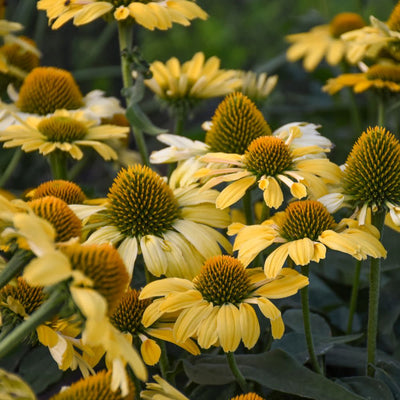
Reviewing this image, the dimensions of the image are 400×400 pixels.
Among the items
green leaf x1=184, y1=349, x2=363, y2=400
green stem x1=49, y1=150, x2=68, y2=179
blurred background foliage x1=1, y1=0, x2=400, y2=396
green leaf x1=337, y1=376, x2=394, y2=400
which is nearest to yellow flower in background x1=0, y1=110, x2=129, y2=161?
green stem x1=49, y1=150, x2=68, y2=179

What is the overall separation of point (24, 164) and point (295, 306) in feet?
3.87

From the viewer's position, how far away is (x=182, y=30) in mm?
3084

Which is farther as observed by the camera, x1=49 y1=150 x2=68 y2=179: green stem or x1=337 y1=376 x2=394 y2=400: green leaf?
x1=49 y1=150 x2=68 y2=179: green stem

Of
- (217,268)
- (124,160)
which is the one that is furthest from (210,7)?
(217,268)

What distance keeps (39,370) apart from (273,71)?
1.60 m

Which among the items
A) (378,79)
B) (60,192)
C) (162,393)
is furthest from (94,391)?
(378,79)

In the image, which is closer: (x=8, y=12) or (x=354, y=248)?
(x=354, y=248)

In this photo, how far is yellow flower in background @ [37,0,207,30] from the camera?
3.10 feet

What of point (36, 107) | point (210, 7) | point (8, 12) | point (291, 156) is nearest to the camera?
point (291, 156)

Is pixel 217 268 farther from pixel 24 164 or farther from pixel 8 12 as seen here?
pixel 8 12

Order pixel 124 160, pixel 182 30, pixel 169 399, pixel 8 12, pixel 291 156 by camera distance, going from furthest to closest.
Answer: pixel 182 30
pixel 8 12
pixel 124 160
pixel 291 156
pixel 169 399

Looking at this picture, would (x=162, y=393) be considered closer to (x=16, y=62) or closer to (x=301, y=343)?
(x=301, y=343)

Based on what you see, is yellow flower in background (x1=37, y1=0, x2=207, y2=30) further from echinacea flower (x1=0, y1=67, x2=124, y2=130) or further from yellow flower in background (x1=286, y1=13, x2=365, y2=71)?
yellow flower in background (x1=286, y1=13, x2=365, y2=71)

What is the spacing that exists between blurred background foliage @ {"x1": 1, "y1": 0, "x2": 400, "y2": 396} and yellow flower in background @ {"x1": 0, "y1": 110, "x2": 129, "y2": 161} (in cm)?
28
